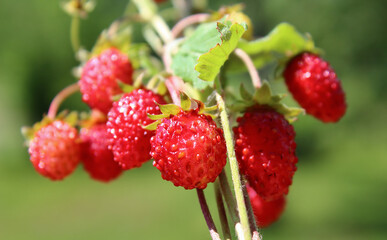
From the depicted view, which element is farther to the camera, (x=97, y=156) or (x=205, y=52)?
(x=97, y=156)

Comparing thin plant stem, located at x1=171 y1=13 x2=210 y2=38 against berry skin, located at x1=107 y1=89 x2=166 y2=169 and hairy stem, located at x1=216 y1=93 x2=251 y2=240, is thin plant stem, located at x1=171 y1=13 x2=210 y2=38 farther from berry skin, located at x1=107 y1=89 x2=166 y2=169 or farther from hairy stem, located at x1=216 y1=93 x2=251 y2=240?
hairy stem, located at x1=216 y1=93 x2=251 y2=240

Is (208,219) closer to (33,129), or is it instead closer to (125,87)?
(125,87)

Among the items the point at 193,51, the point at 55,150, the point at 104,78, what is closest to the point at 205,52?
the point at 193,51

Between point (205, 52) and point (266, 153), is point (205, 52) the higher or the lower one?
the higher one

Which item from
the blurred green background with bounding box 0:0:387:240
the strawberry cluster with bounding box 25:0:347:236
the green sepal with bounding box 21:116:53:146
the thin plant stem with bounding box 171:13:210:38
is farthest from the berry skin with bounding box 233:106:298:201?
the blurred green background with bounding box 0:0:387:240

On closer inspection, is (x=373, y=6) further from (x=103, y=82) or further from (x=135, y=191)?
(x=135, y=191)

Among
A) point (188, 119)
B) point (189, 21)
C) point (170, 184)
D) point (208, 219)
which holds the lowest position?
point (208, 219)

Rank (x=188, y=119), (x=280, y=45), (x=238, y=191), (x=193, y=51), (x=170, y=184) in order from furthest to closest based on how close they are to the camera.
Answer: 1. (x=170, y=184)
2. (x=280, y=45)
3. (x=193, y=51)
4. (x=188, y=119)
5. (x=238, y=191)

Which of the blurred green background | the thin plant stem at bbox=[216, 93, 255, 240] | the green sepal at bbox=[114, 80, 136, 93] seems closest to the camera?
the thin plant stem at bbox=[216, 93, 255, 240]
